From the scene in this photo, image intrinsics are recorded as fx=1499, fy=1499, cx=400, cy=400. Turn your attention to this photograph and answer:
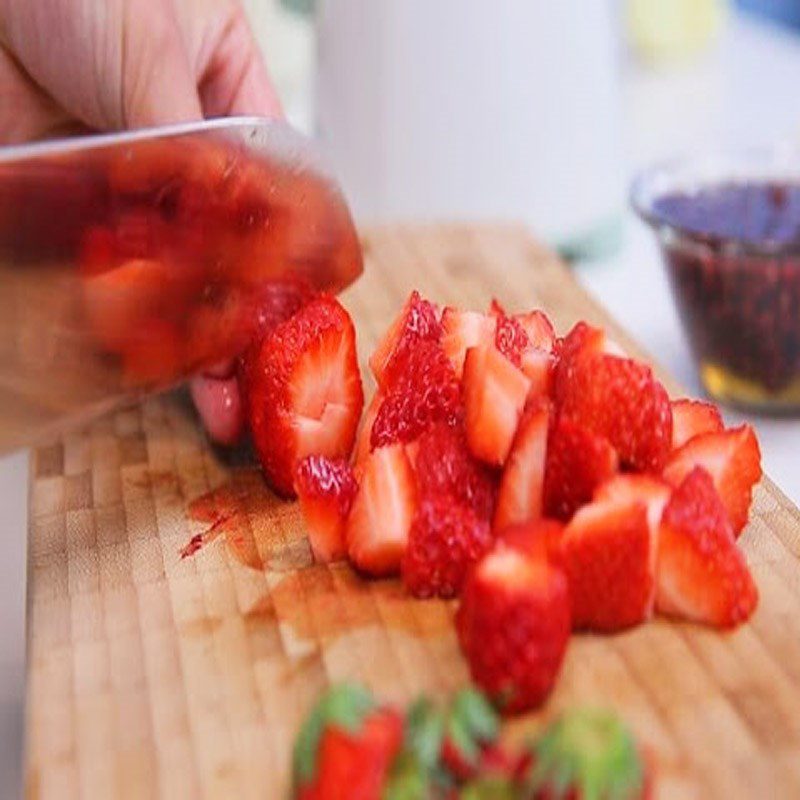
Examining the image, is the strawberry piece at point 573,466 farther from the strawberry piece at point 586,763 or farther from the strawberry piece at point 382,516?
the strawberry piece at point 586,763

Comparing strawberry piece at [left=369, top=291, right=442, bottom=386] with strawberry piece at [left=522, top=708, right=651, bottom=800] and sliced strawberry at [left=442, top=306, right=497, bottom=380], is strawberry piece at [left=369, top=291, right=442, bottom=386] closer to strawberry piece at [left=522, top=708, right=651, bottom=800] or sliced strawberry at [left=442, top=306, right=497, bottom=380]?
sliced strawberry at [left=442, top=306, right=497, bottom=380]

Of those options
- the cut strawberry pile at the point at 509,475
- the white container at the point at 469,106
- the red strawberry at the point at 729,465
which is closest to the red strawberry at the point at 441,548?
the cut strawberry pile at the point at 509,475

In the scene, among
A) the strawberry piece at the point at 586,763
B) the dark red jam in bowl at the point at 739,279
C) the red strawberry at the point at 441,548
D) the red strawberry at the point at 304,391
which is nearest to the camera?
the strawberry piece at the point at 586,763

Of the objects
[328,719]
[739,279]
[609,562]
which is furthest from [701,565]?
[739,279]

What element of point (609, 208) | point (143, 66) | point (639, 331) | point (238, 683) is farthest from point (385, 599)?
point (609, 208)

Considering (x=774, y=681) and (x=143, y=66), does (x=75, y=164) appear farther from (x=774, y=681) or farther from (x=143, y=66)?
(x=774, y=681)

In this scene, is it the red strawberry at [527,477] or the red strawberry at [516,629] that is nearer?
the red strawberry at [516,629]

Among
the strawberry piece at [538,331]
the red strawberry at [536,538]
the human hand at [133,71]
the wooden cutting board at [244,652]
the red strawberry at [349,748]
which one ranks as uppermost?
the human hand at [133,71]
